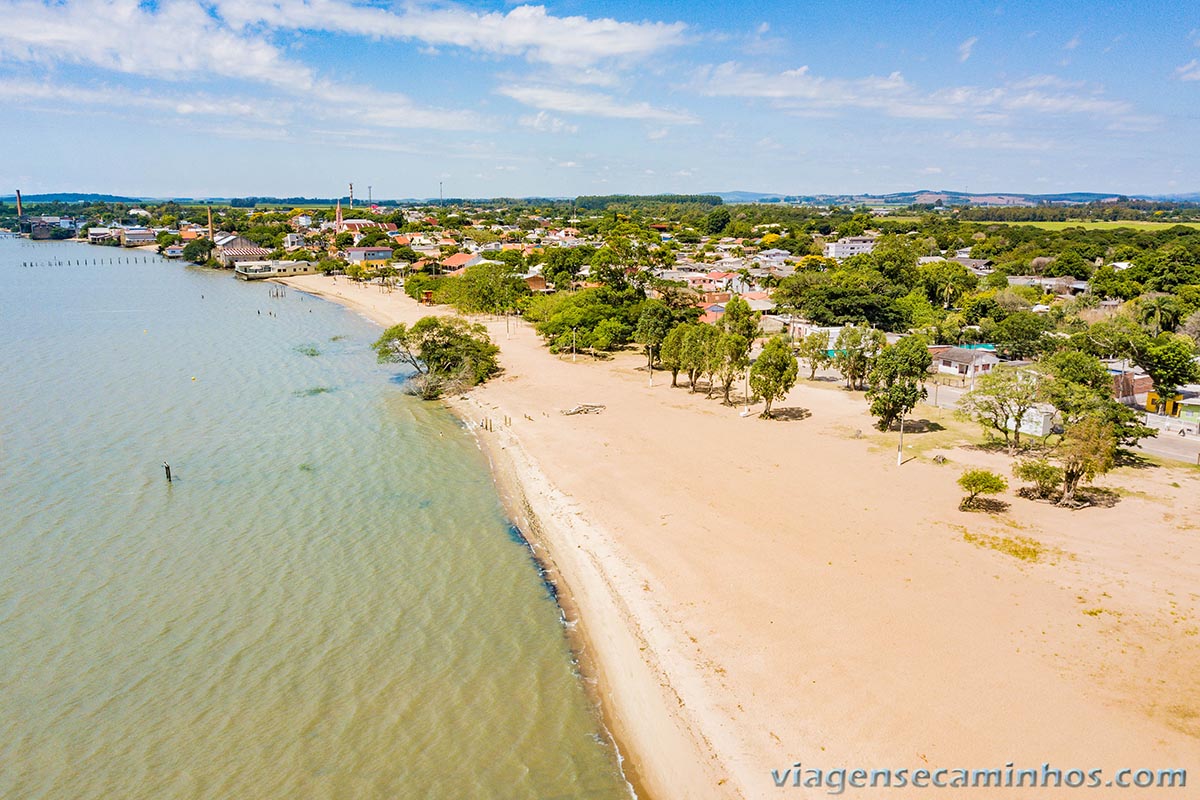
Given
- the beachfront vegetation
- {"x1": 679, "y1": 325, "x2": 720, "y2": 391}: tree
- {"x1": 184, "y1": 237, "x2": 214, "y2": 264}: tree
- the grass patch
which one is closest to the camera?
the grass patch

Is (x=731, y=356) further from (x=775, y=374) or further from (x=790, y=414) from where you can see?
(x=790, y=414)

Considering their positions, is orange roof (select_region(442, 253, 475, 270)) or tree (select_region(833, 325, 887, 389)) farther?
orange roof (select_region(442, 253, 475, 270))

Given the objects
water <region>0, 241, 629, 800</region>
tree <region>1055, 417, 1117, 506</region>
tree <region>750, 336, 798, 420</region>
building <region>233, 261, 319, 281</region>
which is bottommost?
water <region>0, 241, 629, 800</region>

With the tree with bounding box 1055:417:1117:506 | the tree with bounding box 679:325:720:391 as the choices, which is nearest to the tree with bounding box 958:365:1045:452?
the tree with bounding box 1055:417:1117:506

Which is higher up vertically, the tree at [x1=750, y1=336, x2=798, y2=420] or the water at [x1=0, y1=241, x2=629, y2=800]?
the tree at [x1=750, y1=336, x2=798, y2=420]

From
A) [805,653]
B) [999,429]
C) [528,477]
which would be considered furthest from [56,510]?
[999,429]

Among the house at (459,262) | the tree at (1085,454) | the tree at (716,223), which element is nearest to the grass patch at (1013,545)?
the tree at (1085,454)

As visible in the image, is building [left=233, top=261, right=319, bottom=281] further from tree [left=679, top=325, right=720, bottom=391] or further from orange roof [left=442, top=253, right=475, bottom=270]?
tree [left=679, top=325, right=720, bottom=391]
